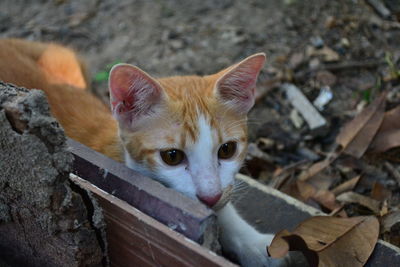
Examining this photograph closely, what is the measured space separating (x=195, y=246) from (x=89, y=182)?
1.74ft

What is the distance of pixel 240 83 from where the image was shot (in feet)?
8.32

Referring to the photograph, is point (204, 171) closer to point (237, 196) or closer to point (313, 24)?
point (237, 196)

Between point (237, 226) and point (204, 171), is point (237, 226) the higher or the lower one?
the lower one

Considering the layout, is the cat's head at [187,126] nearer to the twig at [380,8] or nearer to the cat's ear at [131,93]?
the cat's ear at [131,93]

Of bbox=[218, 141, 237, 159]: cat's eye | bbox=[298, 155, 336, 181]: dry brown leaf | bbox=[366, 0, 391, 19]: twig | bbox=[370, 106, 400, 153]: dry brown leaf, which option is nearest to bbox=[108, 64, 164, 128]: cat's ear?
bbox=[218, 141, 237, 159]: cat's eye

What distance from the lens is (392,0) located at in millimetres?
4961

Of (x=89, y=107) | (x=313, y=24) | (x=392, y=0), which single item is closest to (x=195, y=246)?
(x=89, y=107)

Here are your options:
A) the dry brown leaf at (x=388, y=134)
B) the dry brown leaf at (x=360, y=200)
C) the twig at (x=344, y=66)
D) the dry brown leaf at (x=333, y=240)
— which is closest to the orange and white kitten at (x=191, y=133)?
the dry brown leaf at (x=333, y=240)

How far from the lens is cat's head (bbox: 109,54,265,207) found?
88.0 inches

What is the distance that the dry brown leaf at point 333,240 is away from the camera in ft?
6.96

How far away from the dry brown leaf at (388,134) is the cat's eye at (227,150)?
129 centimetres

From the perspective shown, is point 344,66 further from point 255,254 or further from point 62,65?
point 255,254

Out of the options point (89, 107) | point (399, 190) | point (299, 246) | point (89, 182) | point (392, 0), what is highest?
point (89, 182)

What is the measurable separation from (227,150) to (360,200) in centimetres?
102
